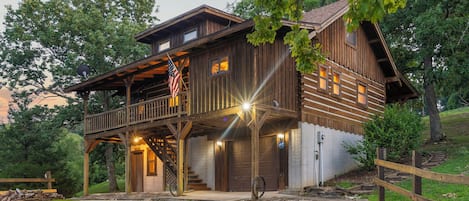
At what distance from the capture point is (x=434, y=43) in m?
23.5

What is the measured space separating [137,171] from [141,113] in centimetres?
582

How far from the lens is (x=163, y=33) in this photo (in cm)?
2480

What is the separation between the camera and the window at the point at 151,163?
2564 cm

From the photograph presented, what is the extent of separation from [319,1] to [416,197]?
2630cm

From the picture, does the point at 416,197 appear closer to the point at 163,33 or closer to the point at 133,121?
the point at 133,121

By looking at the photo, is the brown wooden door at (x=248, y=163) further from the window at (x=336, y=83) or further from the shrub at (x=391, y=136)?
the window at (x=336, y=83)

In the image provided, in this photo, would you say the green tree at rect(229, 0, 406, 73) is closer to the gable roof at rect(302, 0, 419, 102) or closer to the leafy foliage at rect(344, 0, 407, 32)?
the leafy foliage at rect(344, 0, 407, 32)

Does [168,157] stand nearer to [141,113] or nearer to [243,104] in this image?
[141,113]

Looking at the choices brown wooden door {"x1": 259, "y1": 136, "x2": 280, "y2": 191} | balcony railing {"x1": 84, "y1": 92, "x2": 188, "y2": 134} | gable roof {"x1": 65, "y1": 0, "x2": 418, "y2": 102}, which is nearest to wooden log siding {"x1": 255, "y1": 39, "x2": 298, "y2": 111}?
gable roof {"x1": 65, "y1": 0, "x2": 418, "y2": 102}

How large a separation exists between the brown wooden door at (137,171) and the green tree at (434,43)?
46.9ft

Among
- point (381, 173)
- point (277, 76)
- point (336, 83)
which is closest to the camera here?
point (381, 173)

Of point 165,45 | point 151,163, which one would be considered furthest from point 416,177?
point 151,163

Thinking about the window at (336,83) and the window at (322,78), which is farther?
the window at (336,83)

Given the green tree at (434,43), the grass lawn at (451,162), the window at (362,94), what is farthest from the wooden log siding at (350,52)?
the grass lawn at (451,162)
